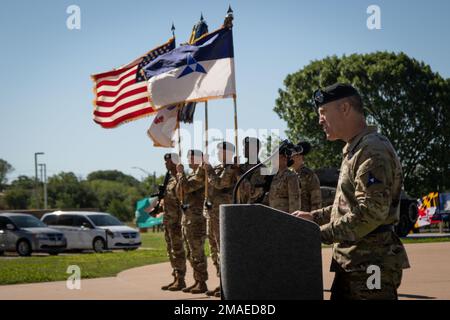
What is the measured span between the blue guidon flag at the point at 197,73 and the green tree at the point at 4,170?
124716 mm

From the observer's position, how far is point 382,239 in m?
3.78

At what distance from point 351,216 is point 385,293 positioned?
1.51ft

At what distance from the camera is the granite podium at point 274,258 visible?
3.35 meters

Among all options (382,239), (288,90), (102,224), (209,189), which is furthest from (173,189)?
(288,90)

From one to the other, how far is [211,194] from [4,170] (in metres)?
129

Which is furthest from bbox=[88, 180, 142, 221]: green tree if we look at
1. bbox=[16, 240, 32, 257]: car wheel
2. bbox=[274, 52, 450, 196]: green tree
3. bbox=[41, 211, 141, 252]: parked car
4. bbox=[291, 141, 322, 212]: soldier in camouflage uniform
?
bbox=[291, 141, 322, 212]: soldier in camouflage uniform

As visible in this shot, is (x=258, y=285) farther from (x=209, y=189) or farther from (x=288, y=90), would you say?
(x=288, y=90)

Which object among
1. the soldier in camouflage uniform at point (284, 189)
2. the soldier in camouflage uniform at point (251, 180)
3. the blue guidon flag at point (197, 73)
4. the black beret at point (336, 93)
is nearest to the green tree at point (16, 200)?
the blue guidon flag at point (197, 73)

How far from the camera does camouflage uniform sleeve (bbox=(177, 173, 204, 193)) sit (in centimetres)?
1060

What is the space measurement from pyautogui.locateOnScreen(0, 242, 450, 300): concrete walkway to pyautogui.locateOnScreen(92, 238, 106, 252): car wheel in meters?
12.4

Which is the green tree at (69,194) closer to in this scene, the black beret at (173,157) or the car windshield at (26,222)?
the car windshield at (26,222)

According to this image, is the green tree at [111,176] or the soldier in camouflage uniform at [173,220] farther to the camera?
the green tree at [111,176]

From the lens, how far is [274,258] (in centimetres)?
335

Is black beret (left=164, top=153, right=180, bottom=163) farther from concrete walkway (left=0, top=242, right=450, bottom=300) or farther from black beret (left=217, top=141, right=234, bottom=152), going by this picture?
concrete walkway (left=0, top=242, right=450, bottom=300)
